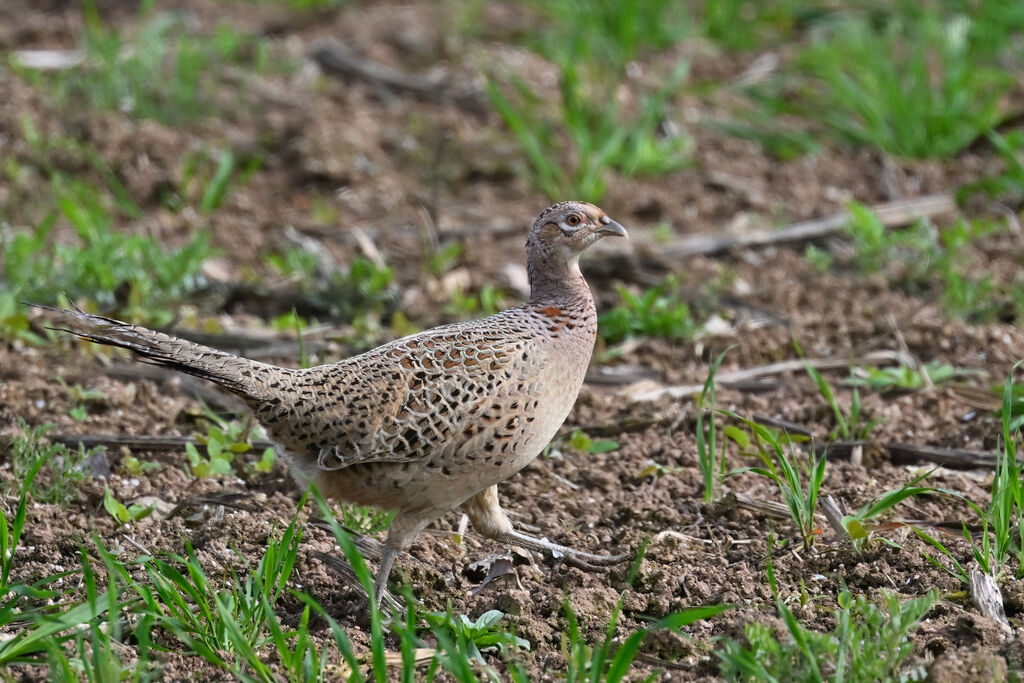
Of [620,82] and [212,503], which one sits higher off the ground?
[620,82]

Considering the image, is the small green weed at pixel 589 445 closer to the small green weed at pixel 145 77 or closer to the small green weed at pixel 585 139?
the small green weed at pixel 585 139

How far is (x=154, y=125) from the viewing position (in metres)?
8.05

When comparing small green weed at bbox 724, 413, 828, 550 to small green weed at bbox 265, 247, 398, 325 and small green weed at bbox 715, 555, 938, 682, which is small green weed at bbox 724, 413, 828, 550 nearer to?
small green weed at bbox 715, 555, 938, 682

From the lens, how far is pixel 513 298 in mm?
6699

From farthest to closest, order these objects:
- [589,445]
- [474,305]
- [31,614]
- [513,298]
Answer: [513,298] < [474,305] < [589,445] < [31,614]

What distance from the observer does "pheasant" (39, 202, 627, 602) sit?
402 centimetres

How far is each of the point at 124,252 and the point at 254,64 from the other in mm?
3550

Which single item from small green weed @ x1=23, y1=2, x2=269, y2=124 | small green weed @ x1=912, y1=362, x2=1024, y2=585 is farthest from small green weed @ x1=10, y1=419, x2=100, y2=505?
small green weed @ x1=23, y1=2, x2=269, y2=124

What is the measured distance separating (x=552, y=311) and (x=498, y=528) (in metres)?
0.80

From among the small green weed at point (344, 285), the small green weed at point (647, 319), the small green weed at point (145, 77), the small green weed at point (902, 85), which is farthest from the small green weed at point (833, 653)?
the small green weed at point (145, 77)

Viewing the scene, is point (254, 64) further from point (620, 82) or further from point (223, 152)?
point (620, 82)

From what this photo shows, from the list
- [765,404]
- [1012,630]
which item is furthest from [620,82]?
[1012,630]

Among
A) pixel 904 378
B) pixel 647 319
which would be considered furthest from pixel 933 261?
pixel 647 319

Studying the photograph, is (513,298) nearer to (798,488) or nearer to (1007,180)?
(798,488)
